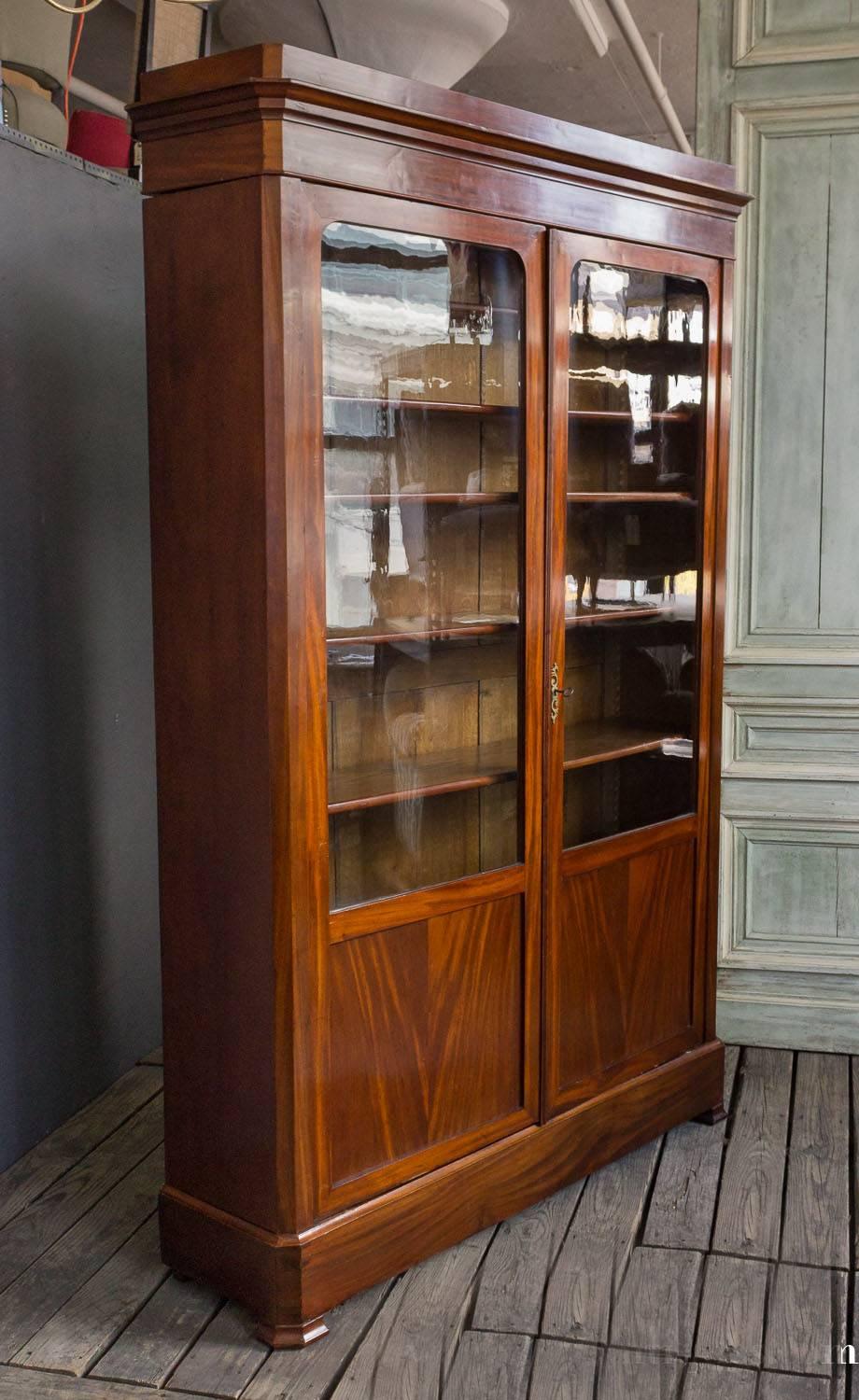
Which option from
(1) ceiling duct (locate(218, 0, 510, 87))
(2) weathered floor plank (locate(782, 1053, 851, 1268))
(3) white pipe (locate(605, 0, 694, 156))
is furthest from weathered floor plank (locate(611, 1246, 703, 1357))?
(1) ceiling duct (locate(218, 0, 510, 87))

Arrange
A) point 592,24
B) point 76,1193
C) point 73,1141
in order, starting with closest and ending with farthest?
point 76,1193, point 73,1141, point 592,24

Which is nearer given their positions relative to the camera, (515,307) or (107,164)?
(515,307)

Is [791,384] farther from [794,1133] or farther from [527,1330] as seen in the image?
[527,1330]

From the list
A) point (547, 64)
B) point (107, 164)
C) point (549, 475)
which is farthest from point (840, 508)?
point (547, 64)

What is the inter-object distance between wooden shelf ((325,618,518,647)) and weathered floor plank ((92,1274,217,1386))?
1.35 metres

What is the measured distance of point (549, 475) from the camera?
9.16 ft

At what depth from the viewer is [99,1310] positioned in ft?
8.27

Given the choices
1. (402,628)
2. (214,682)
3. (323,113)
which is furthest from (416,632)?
(323,113)

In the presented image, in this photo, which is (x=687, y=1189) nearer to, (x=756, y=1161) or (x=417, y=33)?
(x=756, y=1161)

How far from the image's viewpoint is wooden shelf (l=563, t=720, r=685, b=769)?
302 centimetres

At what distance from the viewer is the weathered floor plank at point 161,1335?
234cm

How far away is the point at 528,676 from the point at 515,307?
788 millimetres

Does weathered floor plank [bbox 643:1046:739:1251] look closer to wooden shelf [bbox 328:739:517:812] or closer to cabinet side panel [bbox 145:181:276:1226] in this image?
cabinet side panel [bbox 145:181:276:1226]

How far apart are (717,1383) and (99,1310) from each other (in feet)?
3.91
